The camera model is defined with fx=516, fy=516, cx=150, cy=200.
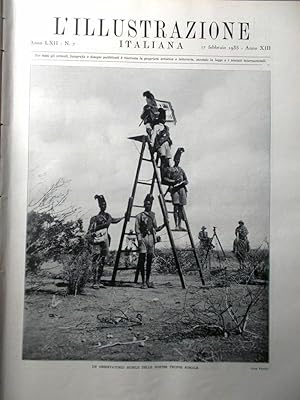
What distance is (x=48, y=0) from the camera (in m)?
0.85

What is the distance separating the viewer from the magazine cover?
82 centimetres

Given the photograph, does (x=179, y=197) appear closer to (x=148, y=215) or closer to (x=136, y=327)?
(x=148, y=215)

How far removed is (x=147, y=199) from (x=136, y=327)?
8.1 inches

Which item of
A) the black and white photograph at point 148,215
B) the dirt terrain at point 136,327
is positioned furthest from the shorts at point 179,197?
the dirt terrain at point 136,327

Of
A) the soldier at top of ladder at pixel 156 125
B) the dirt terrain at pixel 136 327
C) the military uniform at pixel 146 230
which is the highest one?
the soldier at top of ladder at pixel 156 125

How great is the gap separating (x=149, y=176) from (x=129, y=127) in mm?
86

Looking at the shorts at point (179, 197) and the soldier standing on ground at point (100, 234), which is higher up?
the shorts at point (179, 197)

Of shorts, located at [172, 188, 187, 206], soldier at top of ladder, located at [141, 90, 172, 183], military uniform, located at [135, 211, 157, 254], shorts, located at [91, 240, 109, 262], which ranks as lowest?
shorts, located at [91, 240, 109, 262]

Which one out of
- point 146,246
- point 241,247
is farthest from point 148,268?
point 241,247

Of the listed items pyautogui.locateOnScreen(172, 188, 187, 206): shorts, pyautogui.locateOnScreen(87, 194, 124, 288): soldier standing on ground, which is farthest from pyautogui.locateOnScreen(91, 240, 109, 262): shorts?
pyautogui.locateOnScreen(172, 188, 187, 206): shorts

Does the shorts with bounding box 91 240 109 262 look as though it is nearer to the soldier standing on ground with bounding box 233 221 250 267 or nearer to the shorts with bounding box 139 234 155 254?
the shorts with bounding box 139 234 155 254

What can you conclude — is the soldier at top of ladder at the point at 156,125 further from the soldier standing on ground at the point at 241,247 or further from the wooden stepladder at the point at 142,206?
the soldier standing on ground at the point at 241,247

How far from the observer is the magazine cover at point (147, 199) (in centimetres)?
82

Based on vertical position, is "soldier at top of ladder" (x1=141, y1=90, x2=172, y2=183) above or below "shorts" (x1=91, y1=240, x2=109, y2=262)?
above
